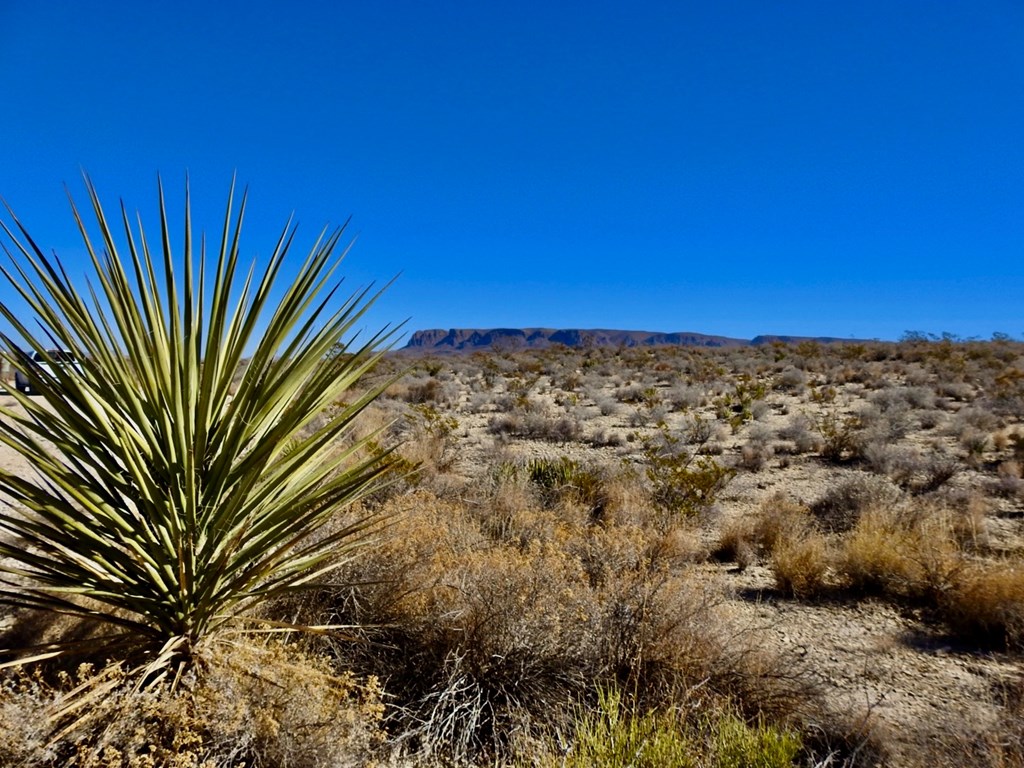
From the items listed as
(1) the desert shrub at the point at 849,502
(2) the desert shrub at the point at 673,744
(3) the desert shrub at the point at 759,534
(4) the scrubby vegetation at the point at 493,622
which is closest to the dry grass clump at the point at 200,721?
(4) the scrubby vegetation at the point at 493,622

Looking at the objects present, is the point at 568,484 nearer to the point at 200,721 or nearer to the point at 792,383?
the point at 200,721

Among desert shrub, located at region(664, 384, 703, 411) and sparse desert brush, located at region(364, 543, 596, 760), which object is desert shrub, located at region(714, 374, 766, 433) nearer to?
desert shrub, located at region(664, 384, 703, 411)

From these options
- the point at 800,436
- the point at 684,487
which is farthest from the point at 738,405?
the point at 684,487

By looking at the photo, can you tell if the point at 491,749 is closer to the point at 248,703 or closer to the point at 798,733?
the point at 248,703

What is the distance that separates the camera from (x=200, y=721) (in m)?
2.03

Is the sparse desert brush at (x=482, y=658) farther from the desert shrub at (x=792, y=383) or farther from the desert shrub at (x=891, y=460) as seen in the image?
the desert shrub at (x=792, y=383)

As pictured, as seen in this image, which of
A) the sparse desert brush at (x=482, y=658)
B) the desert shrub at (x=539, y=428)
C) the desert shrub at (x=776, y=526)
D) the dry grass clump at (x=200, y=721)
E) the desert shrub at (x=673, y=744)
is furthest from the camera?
the desert shrub at (x=539, y=428)

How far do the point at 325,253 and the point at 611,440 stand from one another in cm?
831

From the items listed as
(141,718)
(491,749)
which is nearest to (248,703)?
(141,718)

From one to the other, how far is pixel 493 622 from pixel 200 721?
4.47 feet

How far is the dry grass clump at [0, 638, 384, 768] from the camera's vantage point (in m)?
1.87

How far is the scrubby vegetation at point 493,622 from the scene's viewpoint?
2.10 metres

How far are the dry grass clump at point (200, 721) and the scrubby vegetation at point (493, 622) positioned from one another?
1 centimetres

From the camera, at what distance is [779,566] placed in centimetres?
464
